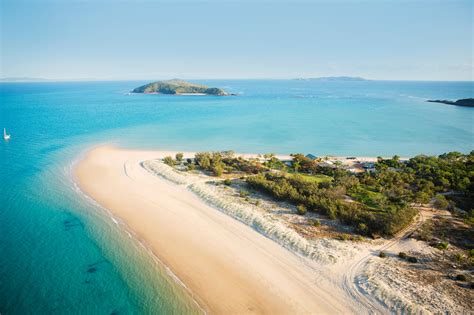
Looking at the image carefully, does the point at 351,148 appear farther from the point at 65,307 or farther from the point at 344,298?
the point at 65,307

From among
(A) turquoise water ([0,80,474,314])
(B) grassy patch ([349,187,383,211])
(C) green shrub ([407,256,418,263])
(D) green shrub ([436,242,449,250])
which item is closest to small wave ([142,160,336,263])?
(C) green shrub ([407,256,418,263])

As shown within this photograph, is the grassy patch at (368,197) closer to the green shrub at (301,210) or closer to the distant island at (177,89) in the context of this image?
the green shrub at (301,210)

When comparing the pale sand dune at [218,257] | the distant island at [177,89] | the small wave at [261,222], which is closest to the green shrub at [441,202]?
the small wave at [261,222]

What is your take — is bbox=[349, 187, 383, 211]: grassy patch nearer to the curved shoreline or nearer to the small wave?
the small wave

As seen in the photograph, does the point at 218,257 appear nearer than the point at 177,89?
Yes

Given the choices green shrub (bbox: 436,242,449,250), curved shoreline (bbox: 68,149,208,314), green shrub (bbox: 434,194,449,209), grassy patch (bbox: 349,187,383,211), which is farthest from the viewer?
grassy patch (bbox: 349,187,383,211)

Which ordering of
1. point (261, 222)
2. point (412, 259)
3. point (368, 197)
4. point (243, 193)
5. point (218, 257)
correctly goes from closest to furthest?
point (412, 259)
point (218, 257)
point (261, 222)
point (368, 197)
point (243, 193)

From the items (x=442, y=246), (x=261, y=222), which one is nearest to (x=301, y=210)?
(x=261, y=222)

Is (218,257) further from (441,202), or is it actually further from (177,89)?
(177,89)

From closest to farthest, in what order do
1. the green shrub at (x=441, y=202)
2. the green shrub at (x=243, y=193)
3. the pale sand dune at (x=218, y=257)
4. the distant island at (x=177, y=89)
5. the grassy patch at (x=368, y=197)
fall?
1. the pale sand dune at (x=218, y=257)
2. the green shrub at (x=441, y=202)
3. the grassy patch at (x=368, y=197)
4. the green shrub at (x=243, y=193)
5. the distant island at (x=177, y=89)
